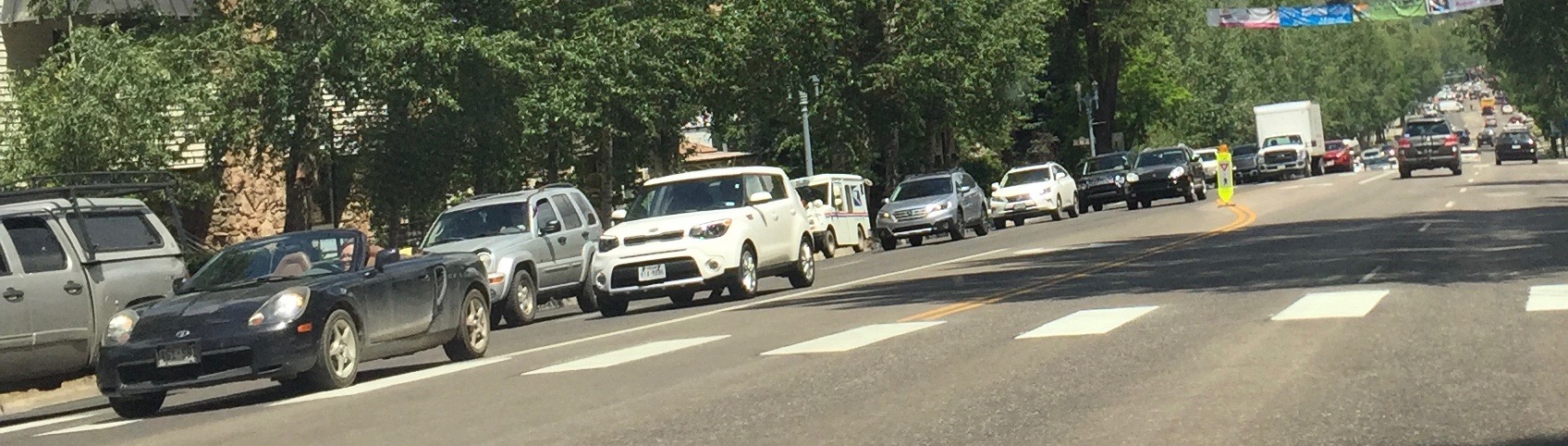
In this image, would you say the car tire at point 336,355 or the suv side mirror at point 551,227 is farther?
the suv side mirror at point 551,227

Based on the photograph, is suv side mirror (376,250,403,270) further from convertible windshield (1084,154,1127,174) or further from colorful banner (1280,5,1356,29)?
colorful banner (1280,5,1356,29)

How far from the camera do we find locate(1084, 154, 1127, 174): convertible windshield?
60.3 m

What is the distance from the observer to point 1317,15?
274 ft

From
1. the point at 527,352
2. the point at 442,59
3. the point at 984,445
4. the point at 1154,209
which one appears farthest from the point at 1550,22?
the point at 984,445

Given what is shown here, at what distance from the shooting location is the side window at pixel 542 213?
2723 cm

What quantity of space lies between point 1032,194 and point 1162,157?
7.08 m

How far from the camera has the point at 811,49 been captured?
53.4m

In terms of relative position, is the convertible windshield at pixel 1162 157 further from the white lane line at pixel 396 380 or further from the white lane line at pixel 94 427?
the white lane line at pixel 94 427

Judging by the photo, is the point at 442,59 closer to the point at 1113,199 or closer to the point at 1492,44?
the point at 1113,199

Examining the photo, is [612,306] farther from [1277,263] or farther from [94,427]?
[94,427]

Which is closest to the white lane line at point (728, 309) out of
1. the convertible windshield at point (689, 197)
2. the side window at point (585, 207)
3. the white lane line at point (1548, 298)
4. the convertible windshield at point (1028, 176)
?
the convertible windshield at point (689, 197)

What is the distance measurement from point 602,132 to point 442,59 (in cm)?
899

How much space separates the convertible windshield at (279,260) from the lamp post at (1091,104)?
2444 inches

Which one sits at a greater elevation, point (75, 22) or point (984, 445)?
point (75, 22)
